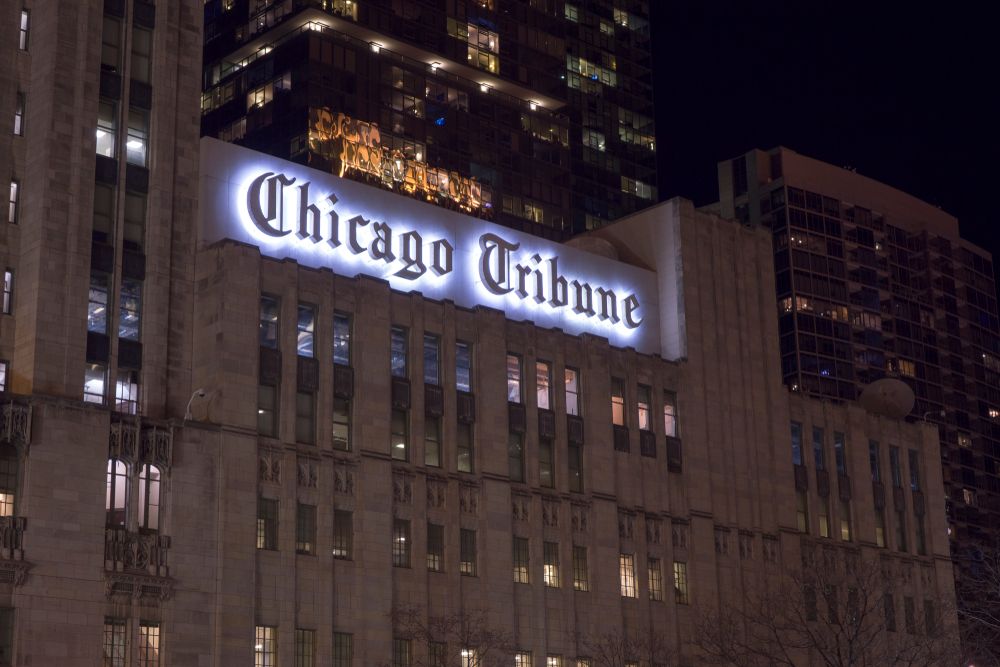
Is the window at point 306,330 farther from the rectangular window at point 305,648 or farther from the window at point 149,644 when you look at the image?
the window at point 149,644

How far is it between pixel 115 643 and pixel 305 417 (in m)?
14.9

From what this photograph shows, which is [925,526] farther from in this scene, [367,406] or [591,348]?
[367,406]

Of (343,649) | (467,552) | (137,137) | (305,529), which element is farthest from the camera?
(467,552)

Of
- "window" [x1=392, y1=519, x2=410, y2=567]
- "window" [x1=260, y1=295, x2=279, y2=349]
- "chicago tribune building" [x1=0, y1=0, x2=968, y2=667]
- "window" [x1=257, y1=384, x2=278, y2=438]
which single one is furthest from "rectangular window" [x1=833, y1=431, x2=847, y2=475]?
"window" [x1=257, y1=384, x2=278, y2=438]

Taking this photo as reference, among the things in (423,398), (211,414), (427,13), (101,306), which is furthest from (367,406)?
(427,13)

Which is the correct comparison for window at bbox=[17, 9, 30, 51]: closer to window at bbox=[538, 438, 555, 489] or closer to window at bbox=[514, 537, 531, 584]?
window at bbox=[538, 438, 555, 489]

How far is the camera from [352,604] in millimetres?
76750

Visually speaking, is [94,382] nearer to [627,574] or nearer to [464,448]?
[464,448]

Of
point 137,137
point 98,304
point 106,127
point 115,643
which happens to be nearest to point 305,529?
point 115,643

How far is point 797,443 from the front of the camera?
103438 mm

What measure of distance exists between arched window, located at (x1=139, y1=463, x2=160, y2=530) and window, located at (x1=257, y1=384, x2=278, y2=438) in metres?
6.20

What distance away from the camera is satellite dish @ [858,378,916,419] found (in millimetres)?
110625

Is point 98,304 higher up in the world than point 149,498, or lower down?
higher up

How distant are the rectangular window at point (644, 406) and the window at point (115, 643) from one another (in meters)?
35.1
